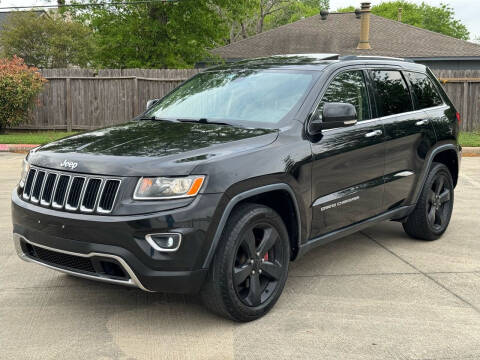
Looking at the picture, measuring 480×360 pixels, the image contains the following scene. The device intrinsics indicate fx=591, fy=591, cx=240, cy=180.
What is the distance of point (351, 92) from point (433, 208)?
73.7 inches

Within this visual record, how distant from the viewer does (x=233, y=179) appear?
12.6ft

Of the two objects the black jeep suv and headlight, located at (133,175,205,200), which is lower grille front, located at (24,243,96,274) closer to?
the black jeep suv

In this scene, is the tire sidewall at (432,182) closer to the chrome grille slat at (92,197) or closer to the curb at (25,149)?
the chrome grille slat at (92,197)

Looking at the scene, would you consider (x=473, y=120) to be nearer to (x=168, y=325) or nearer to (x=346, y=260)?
(x=346, y=260)

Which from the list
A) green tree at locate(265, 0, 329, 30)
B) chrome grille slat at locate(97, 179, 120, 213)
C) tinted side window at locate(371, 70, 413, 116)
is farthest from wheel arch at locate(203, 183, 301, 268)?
green tree at locate(265, 0, 329, 30)

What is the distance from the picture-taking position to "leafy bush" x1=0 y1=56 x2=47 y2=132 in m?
17.6

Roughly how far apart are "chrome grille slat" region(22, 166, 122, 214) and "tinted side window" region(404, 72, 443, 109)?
3640mm

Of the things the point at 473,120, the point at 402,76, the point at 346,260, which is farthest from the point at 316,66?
the point at 473,120

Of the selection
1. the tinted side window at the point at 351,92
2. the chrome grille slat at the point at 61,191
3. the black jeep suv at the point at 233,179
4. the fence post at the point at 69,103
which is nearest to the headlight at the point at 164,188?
the black jeep suv at the point at 233,179

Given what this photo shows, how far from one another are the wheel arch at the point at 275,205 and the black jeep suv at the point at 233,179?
1 cm

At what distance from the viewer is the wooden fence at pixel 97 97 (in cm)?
1967

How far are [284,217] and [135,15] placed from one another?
23.4 m

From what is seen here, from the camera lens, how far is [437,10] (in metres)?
73.3

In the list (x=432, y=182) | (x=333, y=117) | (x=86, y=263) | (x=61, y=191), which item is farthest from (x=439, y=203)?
(x=61, y=191)
